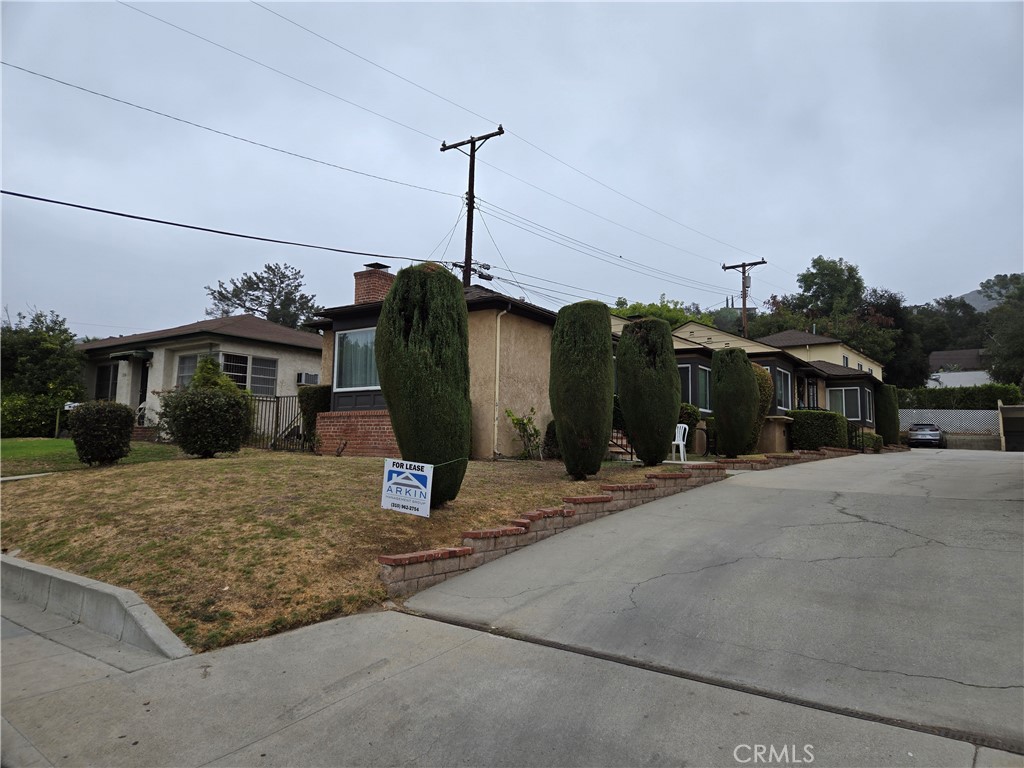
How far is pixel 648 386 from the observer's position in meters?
11.7

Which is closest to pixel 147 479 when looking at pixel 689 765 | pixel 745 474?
pixel 689 765

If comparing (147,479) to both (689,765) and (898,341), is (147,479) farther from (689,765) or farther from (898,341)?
(898,341)

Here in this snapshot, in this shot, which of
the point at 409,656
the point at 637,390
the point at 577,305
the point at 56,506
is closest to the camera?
the point at 409,656

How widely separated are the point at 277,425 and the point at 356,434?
11.3 feet

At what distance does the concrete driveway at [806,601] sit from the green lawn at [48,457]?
948 centimetres

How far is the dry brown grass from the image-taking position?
17.7 ft

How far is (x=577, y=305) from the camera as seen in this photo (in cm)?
1066

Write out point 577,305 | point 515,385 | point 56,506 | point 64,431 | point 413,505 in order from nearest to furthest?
point 413,505, point 56,506, point 577,305, point 515,385, point 64,431

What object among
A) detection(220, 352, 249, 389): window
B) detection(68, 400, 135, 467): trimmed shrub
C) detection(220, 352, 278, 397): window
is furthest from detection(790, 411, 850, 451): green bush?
detection(68, 400, 135, 467): trimmed shrub

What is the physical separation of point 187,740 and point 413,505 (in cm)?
360

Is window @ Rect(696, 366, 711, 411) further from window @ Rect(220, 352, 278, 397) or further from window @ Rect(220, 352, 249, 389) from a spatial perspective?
window @ Rect(220, 352, 249, 389)

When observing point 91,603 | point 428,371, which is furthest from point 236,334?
point 91,603

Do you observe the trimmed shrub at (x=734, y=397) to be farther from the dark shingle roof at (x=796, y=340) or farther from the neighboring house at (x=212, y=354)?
the dark shingle roof at (x=796, y=340)

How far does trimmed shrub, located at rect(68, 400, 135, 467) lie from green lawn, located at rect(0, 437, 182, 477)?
454mm
